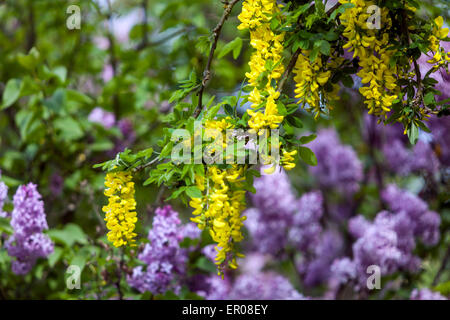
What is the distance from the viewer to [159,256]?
96cm

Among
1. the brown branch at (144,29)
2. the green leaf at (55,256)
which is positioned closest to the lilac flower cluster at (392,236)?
the green leaf at (55,256)

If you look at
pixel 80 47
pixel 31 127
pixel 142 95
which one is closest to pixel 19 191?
pixel 31 127

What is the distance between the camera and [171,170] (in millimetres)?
612

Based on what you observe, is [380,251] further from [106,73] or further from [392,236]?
[106,73]

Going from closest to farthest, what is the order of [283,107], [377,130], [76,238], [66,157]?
1. [283,107]
2. [76,238]
3. [66,157]
4. [377,130]

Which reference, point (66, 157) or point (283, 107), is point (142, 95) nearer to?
point (66, 157)

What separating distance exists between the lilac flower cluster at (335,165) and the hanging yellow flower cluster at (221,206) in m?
1.10

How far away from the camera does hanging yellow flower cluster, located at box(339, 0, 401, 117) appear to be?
62 centimetres

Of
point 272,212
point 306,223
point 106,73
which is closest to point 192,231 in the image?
point 272,212

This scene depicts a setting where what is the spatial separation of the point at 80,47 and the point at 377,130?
1248mm

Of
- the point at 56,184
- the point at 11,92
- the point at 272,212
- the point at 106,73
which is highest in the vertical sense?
the point at 106,73

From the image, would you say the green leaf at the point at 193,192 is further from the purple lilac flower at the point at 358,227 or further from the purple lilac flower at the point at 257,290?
the purple lilac flower at the point at 358,227

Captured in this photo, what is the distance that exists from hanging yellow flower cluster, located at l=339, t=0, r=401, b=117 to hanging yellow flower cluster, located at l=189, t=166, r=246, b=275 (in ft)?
0.75

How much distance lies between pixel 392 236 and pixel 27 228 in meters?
0.94
